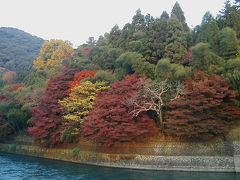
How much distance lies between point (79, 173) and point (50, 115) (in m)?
11.2

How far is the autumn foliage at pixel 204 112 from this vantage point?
23.2 metres

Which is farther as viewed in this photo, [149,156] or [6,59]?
[6,59]

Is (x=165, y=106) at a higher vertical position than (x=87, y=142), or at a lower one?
higher

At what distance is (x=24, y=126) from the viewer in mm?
39594

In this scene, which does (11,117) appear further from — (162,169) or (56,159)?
(162,169)

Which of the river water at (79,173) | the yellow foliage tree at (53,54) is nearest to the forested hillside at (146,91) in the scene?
the river water at (79,173)

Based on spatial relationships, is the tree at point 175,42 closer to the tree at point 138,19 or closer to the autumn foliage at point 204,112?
the tree at point 138,19

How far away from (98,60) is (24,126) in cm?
1456

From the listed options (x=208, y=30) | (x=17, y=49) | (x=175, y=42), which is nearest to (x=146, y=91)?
(x=175, y=42)

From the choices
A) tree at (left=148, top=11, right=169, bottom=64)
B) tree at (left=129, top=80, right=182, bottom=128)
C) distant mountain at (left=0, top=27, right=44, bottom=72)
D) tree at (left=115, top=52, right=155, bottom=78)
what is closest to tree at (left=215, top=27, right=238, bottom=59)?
tree at (left=129, top=80, right=182, bottom=128)

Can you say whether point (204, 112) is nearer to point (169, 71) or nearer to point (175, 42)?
point (169, 71)

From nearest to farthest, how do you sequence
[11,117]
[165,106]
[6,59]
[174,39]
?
[165,106] → [174,39] → [11,117] → [6,59]

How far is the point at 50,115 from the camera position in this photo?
1282 inches

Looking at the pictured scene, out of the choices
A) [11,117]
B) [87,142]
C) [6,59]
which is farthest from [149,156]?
[6,59]
